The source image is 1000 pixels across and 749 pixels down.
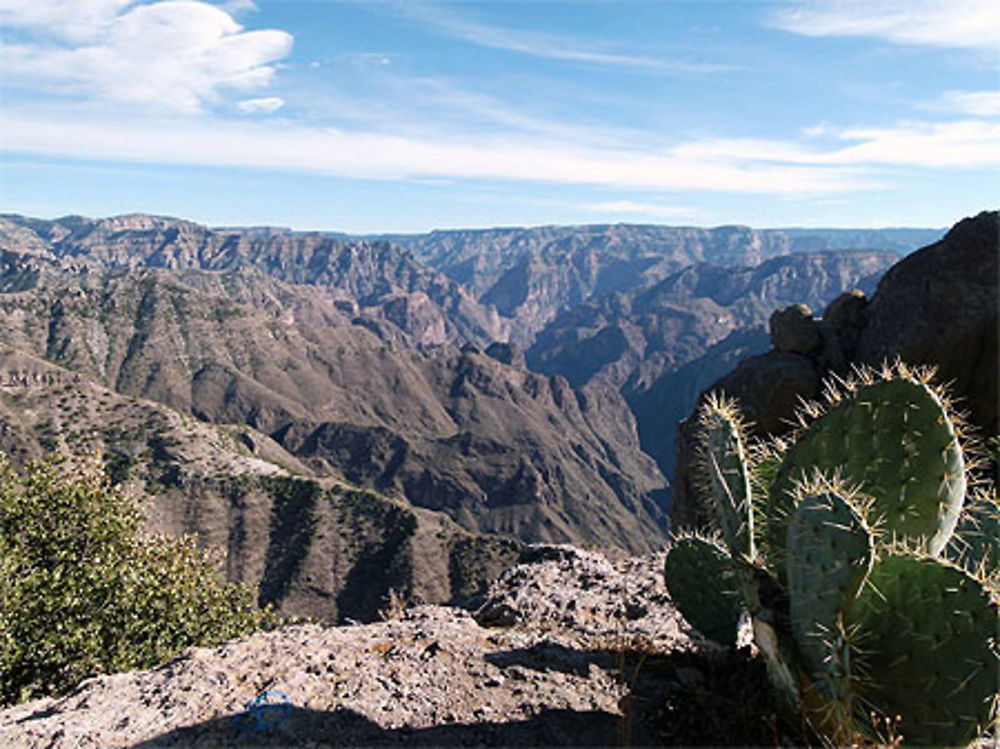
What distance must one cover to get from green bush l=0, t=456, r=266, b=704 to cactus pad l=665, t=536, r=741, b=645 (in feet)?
34.5

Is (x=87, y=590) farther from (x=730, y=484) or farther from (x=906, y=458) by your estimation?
(x=906, y=458)

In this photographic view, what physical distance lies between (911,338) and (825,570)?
A: 87.7 feet

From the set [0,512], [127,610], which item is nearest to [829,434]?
[127,610]

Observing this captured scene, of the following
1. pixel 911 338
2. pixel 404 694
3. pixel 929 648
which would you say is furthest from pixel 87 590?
pixel 911 338

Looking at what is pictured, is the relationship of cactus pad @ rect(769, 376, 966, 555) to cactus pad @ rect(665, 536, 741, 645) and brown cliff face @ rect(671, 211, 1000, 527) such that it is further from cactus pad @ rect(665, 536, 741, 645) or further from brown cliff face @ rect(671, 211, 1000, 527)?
brown cliff face @ rect(671, 211, 1000, 527)

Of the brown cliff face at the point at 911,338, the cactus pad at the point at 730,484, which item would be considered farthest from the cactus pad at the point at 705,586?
the brown cliff face at the point at 911,338

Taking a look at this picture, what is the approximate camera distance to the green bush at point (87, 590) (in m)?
13.2

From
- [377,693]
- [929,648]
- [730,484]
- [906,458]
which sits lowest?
[377,693]

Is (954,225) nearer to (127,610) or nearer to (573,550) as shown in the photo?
(573,550)

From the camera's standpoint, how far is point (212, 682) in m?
7.84

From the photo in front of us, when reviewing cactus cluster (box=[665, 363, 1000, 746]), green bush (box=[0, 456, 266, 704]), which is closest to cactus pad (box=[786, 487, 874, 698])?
cactus cluster (box=[665, 363, 1000, 746])

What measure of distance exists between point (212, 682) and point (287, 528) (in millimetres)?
129090

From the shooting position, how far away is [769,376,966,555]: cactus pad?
5957 mm

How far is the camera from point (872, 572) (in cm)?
564
